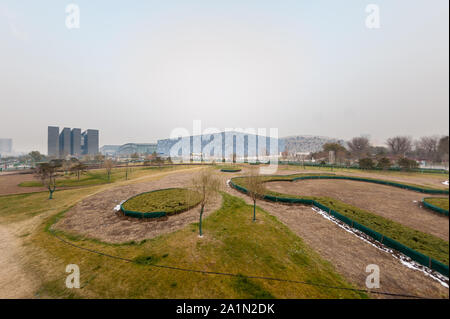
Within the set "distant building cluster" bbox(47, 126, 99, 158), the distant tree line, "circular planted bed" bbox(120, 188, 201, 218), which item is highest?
"distant building cluster" bbox(47, 126, 99, 158)

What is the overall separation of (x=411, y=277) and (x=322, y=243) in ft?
17.5

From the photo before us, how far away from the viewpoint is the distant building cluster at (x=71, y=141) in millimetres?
152375

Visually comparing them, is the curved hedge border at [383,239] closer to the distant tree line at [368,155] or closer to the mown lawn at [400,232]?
the mown lawn at [400,232]

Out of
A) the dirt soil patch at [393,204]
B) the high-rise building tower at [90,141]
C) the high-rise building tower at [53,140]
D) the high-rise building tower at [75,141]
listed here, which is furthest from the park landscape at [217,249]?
the high-rise building tower at [90,141]

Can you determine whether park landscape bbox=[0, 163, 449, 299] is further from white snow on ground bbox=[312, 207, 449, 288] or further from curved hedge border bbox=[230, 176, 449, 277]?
curved hedge border bbox=[230, 176, 449, 277]

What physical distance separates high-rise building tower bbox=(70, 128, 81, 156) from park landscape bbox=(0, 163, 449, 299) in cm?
20821

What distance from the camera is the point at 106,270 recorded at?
10516mm

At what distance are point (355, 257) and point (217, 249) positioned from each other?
473 inches

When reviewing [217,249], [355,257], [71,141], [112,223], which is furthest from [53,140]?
[355,257]

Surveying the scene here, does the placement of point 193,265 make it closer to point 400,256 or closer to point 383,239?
point 400,256

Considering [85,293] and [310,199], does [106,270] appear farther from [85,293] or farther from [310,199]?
[310,199]

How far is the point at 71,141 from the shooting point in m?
168

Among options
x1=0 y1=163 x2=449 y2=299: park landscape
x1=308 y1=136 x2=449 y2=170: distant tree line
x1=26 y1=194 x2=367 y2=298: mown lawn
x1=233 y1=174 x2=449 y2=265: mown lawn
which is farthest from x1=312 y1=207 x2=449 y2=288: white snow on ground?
x1=308 y1=136 x2=449 y2=170: distant tree line

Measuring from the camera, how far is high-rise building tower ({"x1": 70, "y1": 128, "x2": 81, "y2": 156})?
168 metres
